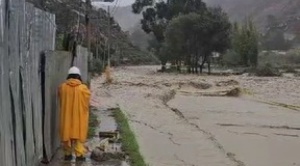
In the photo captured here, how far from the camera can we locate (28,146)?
6.43 meters

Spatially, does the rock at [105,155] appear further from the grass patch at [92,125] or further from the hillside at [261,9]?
the hillside at [261,9]

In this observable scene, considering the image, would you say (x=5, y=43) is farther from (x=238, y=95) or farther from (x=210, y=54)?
(x=210, y=54)

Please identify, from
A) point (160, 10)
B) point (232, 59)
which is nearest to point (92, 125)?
point (232, 59)

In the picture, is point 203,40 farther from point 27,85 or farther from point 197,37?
point 27,85

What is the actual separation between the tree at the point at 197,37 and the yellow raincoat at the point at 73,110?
1934 inches

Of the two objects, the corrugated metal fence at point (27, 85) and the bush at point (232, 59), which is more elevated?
the corrugated metal fence at point (27, 85)

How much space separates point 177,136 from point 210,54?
47.7m

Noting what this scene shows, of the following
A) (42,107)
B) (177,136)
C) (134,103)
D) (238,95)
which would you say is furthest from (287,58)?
(42,107)

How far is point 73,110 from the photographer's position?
7.79m

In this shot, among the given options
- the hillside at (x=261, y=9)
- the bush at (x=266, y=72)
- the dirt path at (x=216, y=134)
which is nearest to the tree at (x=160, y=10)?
the bush at (x=266, y=72)

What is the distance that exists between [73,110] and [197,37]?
165 feet

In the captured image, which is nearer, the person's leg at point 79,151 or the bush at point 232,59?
the person's leg at point 79,151

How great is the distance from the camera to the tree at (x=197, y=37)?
186ft

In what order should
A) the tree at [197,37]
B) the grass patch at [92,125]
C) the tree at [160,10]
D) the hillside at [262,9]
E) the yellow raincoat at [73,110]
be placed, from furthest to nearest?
the hillside at [262,9], the tree at [160,10], the tree at [197,37], the grass patch at [92,125], the yellow raincoat at [73,110]
